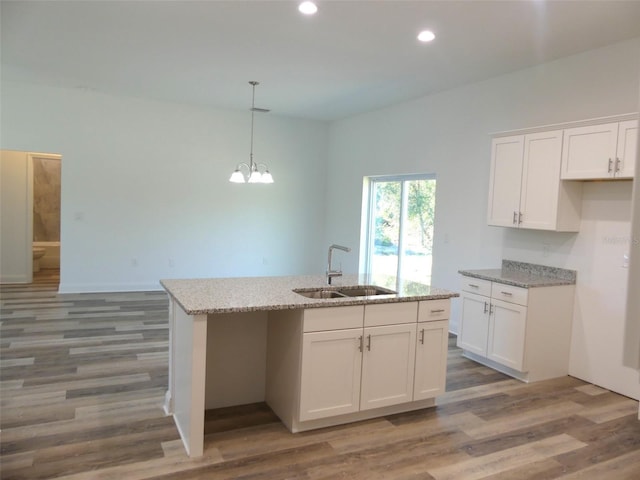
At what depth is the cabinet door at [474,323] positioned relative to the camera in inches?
168

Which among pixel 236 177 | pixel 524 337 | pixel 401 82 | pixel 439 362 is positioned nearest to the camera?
pixel 439 362

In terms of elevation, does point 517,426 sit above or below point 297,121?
below

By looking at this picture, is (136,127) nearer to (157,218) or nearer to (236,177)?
(157,218)

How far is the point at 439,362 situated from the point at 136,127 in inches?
227

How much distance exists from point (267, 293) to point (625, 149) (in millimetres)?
2815

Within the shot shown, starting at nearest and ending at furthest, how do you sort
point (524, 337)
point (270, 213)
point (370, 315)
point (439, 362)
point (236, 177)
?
point (370, 315)
point (439, 362)
point (524, 337)
point (236, 177)
point (270, 213)

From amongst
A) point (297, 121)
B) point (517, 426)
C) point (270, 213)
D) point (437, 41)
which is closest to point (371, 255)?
point (270, 213)

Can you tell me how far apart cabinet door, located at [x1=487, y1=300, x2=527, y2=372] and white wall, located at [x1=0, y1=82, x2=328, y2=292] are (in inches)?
178

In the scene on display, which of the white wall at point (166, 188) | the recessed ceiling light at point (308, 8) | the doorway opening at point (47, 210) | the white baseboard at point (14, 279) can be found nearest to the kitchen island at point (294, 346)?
the recessed ceiling light at point (308, 8)

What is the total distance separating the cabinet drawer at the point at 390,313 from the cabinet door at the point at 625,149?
73.8 inches

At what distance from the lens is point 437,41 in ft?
12.9

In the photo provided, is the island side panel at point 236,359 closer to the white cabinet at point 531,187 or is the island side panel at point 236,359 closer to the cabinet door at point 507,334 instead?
the cabinet door at point 507,334

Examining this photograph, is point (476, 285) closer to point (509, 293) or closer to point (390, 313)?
point (509, 293)

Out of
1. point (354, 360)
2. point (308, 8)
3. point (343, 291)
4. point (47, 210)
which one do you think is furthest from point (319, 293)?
point (47, 210)
